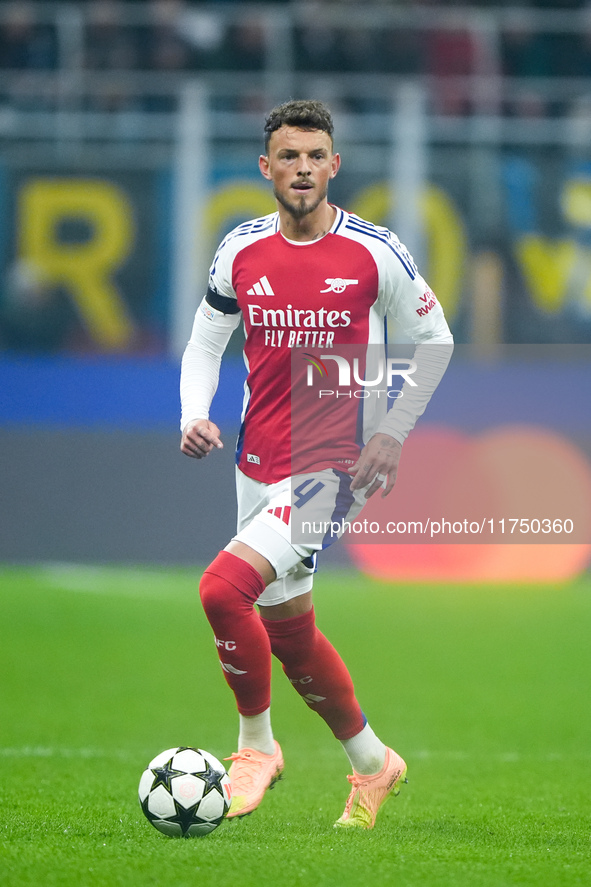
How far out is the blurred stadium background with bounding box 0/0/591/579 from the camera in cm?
1165

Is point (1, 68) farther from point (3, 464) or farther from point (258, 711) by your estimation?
point (258, 711)

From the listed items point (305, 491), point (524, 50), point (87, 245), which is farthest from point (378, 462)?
point (524, 50)

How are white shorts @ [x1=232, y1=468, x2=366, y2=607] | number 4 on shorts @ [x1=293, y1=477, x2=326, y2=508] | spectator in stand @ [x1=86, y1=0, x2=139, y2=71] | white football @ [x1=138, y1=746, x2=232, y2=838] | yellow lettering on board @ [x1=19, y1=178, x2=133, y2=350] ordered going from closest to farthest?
white football @ [x1=138, y1=746, x2=232, y2=838], white shorts @ [x1=232, y1=468, x2=366, y2=607], number 4 on shorts @ [x1=293, y1=477, x2=326, y2=508], yellow lettering on board @ [x1=19, y1=178, x2=133, y2=350], spectator in stand @ [x1=86, y1=0, x2=139, y2=71]

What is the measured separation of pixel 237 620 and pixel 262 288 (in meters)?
1.16

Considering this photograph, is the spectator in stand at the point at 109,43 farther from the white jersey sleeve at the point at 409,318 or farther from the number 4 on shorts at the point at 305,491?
the number 4 on shorts at the point at 305,491

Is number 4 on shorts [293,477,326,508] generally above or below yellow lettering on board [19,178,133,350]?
above

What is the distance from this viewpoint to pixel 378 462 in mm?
4379

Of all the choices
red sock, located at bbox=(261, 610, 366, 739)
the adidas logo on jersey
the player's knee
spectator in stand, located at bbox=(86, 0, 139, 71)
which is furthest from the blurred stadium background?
the player's knee

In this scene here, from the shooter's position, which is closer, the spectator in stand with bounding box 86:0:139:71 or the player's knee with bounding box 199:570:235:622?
the player's knee with bounding box 199:570:235:622

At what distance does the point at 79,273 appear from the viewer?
11.9 metres

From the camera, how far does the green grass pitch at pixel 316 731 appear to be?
3.75 meters

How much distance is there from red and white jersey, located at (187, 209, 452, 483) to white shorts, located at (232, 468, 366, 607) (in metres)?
0.06

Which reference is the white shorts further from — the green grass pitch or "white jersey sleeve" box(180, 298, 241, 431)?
the green grass pitch

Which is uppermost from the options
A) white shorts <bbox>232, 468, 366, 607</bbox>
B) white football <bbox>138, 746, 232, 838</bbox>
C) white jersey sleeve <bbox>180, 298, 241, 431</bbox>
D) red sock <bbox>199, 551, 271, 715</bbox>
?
white jersey sleeve <bbox>180, 298, 241, 431</bbox>
